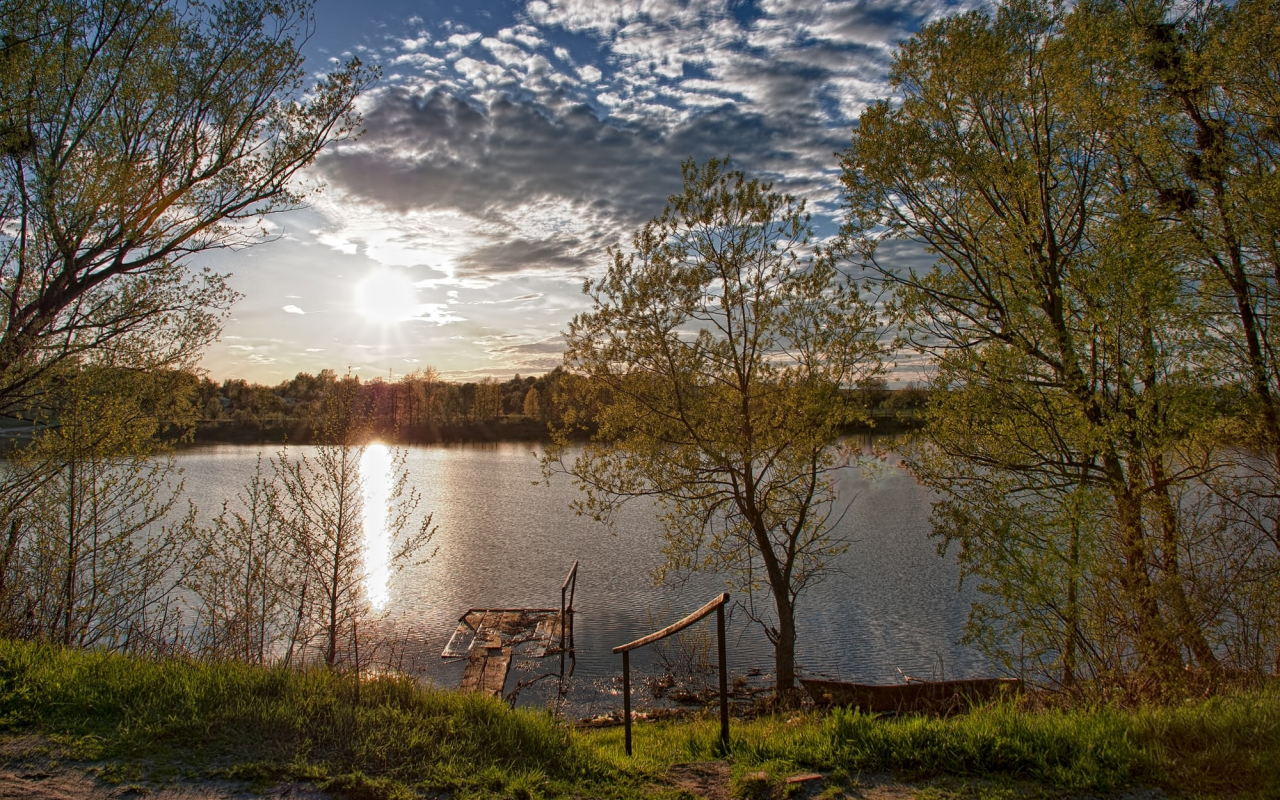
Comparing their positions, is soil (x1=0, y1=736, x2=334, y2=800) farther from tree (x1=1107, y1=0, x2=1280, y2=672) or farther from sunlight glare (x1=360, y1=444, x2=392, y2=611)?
tree (x1=1107, y1=0, x2=1280, y2=672)

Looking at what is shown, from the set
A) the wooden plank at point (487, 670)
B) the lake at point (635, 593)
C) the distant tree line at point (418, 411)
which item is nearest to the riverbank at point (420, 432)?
the distant tree line at point (418, 411)

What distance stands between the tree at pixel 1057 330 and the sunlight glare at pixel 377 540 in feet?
37.6

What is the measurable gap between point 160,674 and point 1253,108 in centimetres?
1632

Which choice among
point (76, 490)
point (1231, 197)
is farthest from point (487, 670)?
point (1231, 197)

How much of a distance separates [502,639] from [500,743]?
13221 mm

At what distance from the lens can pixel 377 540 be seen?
32719 millimetres

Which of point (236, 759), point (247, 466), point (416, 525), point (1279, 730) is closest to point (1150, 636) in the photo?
point (1279, 730)

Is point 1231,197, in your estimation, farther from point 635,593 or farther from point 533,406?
point 533,406

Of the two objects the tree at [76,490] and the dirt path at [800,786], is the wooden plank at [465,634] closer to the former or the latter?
the tree at [76,490]

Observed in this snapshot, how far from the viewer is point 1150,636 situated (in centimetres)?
1023

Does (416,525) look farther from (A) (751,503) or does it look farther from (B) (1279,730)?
Result: (B) (1279,730)

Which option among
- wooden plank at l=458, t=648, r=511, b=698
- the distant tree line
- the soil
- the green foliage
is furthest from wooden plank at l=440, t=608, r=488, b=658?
the distant tree line

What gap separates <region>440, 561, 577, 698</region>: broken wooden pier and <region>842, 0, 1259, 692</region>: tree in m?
9.56

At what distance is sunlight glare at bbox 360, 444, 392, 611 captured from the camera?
23.5 m
